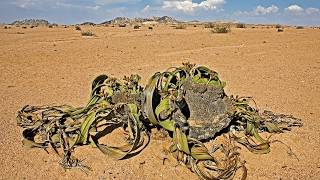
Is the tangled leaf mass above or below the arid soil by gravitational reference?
above

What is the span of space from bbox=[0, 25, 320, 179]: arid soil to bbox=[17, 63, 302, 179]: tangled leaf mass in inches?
4.3

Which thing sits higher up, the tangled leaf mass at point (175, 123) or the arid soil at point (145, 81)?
the tangled leaf mass at point (175, 123)

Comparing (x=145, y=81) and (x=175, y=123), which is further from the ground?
(x=175, y=123)

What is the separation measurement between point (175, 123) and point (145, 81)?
3549mm

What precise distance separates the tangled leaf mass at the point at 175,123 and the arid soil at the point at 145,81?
4.3 inches

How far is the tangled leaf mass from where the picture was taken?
11.5 feet

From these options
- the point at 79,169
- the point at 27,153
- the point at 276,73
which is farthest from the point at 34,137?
the point at 276,73

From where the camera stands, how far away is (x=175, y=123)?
355 cm

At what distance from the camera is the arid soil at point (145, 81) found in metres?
3.48

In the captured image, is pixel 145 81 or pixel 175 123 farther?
pixel 145 81

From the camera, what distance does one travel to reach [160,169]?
11.4 feet

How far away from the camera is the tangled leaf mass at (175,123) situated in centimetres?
351

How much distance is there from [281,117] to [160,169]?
191cm

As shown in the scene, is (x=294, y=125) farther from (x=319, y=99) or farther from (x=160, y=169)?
(x=160, y=169)
